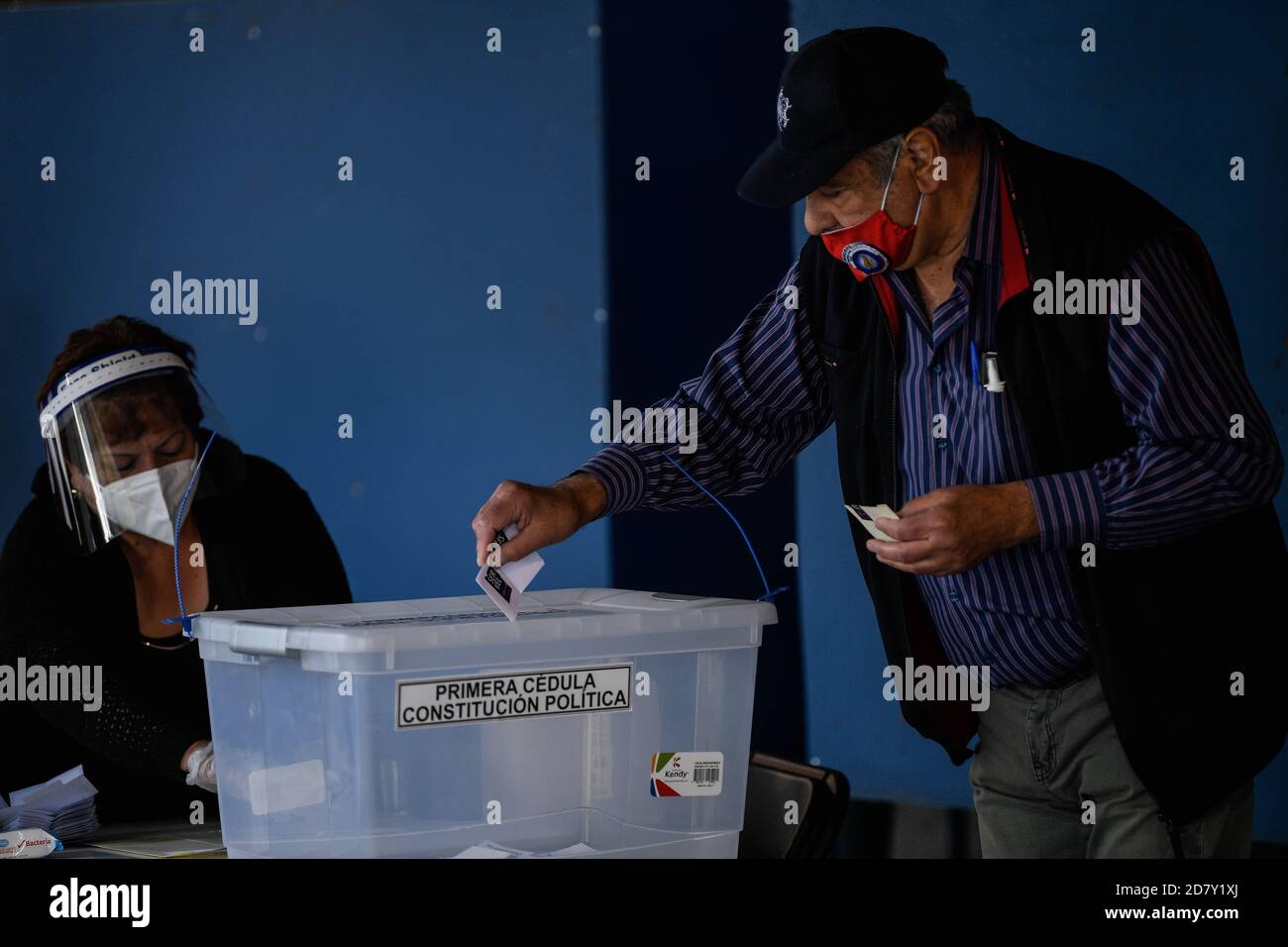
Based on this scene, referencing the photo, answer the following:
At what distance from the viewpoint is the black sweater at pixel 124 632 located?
2324 mm

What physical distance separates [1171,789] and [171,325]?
2623 millimetres

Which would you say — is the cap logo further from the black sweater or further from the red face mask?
the black sweater

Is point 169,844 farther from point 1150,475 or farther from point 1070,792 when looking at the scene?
point 1150,475

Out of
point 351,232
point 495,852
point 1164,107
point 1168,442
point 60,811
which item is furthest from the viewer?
point 351,232

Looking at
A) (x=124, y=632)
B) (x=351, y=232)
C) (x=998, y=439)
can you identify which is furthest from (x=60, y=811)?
(x=351, y=232)

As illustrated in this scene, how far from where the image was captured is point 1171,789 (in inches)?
66.2

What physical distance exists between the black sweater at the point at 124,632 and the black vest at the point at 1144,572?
4.91ft

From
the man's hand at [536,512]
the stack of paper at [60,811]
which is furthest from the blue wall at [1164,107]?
the stack of paper at [60,811]

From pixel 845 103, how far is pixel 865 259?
21 centimetres

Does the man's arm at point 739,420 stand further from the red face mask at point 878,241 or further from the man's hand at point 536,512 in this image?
the red face mask at point 878,241

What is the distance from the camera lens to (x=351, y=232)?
3217 mm

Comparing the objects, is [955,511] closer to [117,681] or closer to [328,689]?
[328,689]

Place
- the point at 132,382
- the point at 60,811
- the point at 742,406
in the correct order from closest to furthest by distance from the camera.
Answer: the point at 60,811
the point at 742,406
the point at 132,382
